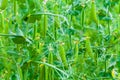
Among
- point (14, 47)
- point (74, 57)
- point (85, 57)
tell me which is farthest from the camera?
point (85, 57)

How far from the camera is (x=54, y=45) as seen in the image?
155 cm

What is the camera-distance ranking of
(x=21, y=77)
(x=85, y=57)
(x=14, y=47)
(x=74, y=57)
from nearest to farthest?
(x=21, y=77)
(x=14, y=47)
(x=74, y=57)
(x=85, y=57)

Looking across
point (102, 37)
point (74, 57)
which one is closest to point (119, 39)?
point (102, 37)

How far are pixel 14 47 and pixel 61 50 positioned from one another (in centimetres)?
25

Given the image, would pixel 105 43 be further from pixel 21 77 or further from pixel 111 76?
pixel 21 77

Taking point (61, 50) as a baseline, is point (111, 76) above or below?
below

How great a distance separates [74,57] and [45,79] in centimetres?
31

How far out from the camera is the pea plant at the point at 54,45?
1.28m

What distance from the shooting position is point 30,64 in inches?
51.8

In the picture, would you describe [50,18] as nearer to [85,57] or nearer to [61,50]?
[85,57]

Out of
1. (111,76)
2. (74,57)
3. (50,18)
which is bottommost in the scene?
(111,76)

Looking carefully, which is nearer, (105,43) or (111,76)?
(111,76)

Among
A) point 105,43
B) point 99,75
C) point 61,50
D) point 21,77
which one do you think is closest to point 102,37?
point 105,43

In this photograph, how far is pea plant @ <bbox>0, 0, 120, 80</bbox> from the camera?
1277 millimetres
